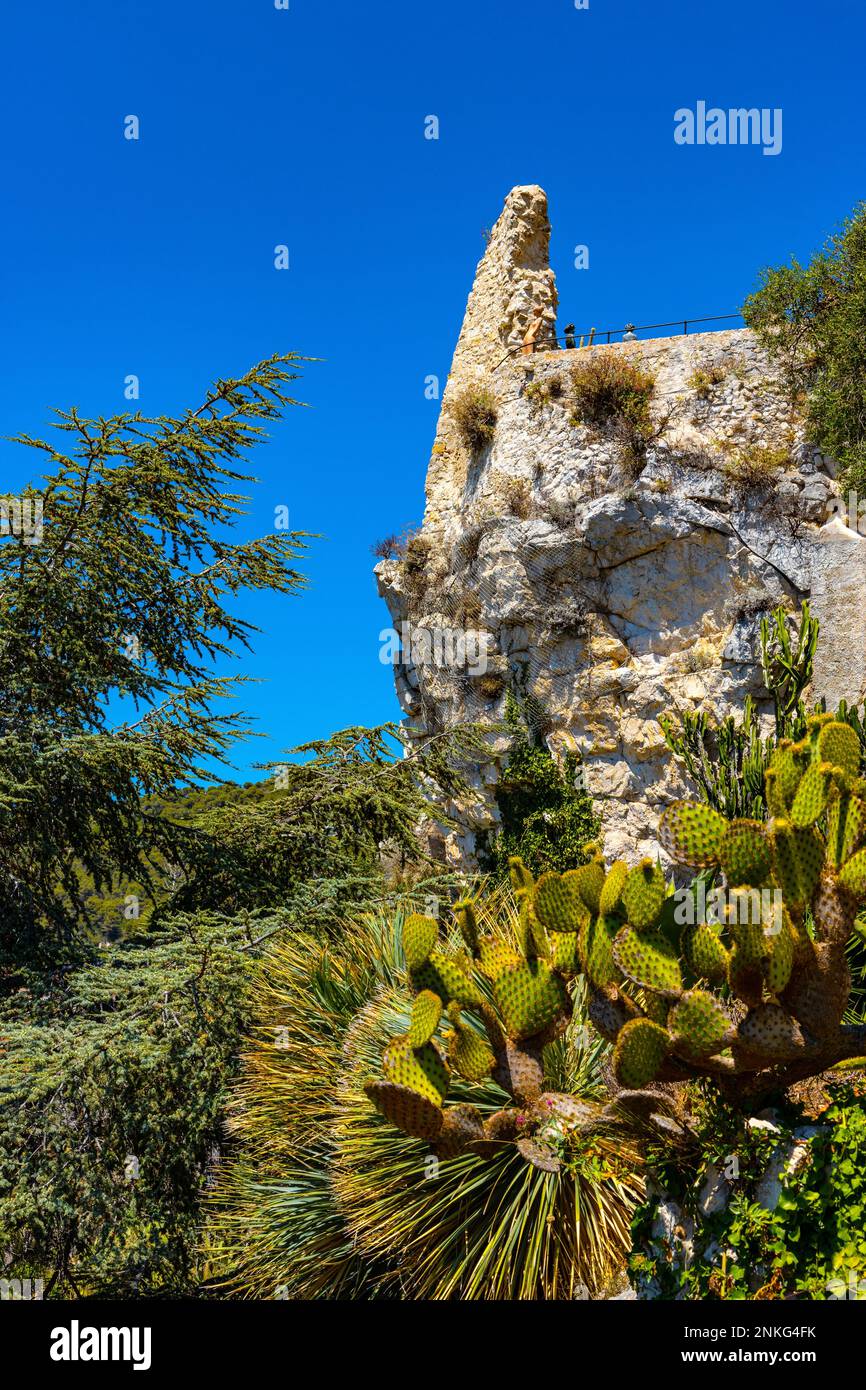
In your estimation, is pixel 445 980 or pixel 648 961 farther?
pixel 445 980

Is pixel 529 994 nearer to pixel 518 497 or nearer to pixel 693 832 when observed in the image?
pixel 693 832

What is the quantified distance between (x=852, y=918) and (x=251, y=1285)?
4.36 meters

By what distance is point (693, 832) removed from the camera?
4586 mm

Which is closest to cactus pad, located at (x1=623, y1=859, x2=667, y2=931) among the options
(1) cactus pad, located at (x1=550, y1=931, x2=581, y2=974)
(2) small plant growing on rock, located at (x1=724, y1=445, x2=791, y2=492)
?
(1) cactus pad, located at (x1=550, y1=931, x2=581, y2=974)

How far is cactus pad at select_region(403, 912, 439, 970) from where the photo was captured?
503 cm

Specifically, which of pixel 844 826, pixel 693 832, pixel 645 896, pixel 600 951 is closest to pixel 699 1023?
pixel 645 896

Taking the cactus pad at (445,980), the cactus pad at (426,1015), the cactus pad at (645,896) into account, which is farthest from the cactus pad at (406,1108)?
the cactus pad at (645,896)

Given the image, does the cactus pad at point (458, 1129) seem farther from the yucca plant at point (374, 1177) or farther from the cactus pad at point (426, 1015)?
the cactus pad at point (426, 1015)

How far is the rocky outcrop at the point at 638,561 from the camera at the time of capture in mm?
15891

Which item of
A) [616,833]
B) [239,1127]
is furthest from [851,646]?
[239,1127]

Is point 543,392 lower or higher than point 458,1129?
higher

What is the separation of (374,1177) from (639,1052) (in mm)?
2026

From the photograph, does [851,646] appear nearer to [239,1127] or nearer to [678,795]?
[678,795]

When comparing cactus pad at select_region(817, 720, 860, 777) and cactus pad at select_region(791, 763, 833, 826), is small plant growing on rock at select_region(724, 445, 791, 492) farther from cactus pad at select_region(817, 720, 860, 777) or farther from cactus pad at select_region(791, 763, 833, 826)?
cactus pad at select_region(791, 763, 833, 826)
